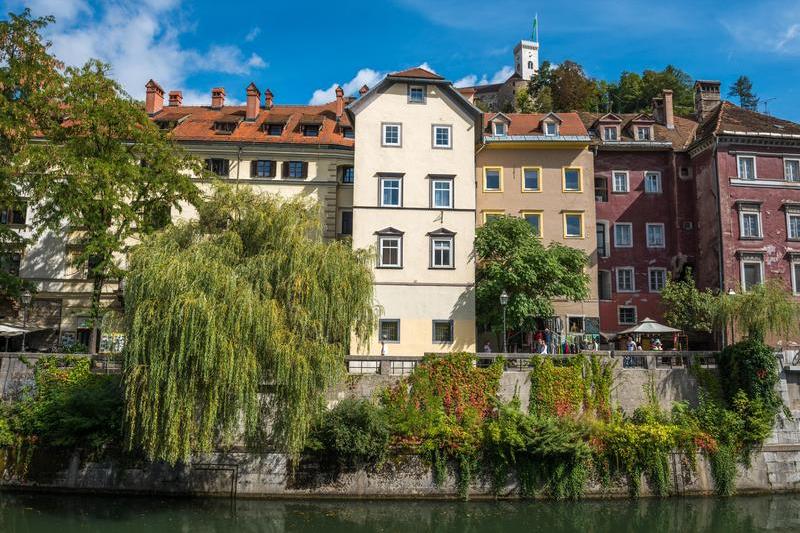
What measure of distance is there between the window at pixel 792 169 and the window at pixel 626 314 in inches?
427

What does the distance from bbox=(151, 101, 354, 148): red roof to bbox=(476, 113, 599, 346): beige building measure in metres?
8.13

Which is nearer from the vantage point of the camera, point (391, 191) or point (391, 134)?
point (391, 191)

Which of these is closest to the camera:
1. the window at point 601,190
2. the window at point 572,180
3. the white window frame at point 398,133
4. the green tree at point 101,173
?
the green tree at point 101,173

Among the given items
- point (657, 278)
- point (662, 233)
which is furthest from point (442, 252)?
point (662, 233)

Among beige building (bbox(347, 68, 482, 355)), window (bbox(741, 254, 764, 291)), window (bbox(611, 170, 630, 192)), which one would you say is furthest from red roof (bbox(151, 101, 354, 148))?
window (bbox(741, 254, 764, 291))

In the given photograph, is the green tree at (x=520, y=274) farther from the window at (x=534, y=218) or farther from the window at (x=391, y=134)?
the window at (x=391, y=134)

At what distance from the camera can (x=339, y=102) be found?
39688 millimetres

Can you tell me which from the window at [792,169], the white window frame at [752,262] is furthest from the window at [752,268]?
the window at [792,169]

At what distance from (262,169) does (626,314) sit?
22098 millimetres

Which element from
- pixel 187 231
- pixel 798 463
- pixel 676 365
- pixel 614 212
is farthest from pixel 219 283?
pixel 614 212

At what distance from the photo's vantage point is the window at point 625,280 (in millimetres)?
37031

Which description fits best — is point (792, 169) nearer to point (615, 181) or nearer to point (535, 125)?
point (615, 181)

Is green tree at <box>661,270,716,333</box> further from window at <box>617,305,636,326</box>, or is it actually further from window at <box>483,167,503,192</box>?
window at <box>483,167,503,192</box>

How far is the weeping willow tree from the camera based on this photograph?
1780 cm
